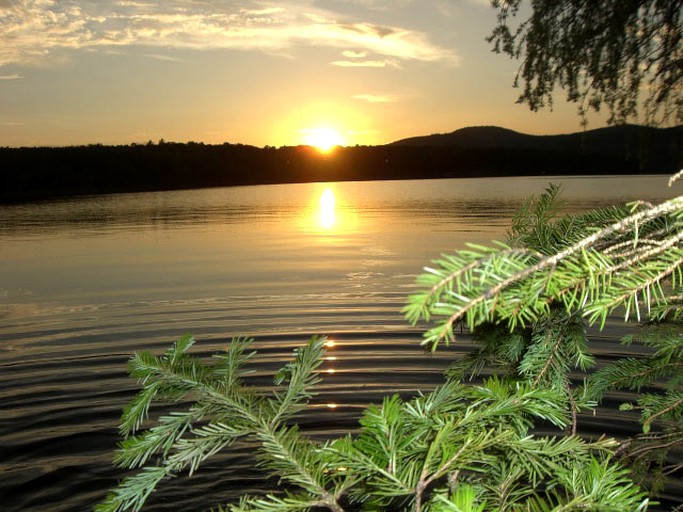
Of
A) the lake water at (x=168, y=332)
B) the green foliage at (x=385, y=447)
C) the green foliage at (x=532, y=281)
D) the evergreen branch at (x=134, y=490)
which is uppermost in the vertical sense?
the green foliage at (x=532, y=281)

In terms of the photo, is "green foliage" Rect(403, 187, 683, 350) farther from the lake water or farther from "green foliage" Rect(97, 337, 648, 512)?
the lake water

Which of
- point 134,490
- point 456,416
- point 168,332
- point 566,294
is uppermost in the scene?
point 566,294

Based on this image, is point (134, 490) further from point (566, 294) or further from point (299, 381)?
point (566, 294)

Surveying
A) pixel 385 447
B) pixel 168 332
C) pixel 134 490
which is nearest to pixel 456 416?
pixel 385 447

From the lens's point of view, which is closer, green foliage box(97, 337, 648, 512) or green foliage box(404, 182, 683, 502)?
green foliage box(404, 182, 683, 502)

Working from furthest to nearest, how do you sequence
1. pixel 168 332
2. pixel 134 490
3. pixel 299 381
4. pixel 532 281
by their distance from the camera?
pixel 168 332
pixel 299 381
pixel 134 490
pixel 532 281

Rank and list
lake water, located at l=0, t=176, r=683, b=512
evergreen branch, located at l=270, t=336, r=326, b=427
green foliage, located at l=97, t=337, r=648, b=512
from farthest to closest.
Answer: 1. lake water, located at l=0, t=176, r=683, b=512
2. evergreen branch, located at l=270, t=336, r=326, b=427
3. green foliage, located at l=97, t=337, r=648, b=512

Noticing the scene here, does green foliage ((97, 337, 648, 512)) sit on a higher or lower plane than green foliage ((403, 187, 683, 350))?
lower

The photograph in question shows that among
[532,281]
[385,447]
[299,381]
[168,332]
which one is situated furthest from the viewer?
[168,332]

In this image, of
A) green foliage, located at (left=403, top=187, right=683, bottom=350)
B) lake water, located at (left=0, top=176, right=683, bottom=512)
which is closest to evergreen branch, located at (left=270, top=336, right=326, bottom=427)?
green foliage, located at (left=403, top=187, right=683, bottom=350)

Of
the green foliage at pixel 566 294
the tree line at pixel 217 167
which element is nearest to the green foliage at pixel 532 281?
the green foliage at pixel 566 294

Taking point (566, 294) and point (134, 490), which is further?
point (134, 490)

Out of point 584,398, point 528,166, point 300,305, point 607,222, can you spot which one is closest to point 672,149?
point 607,222

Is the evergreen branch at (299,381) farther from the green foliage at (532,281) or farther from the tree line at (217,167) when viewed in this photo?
the tree line at (217,167)
